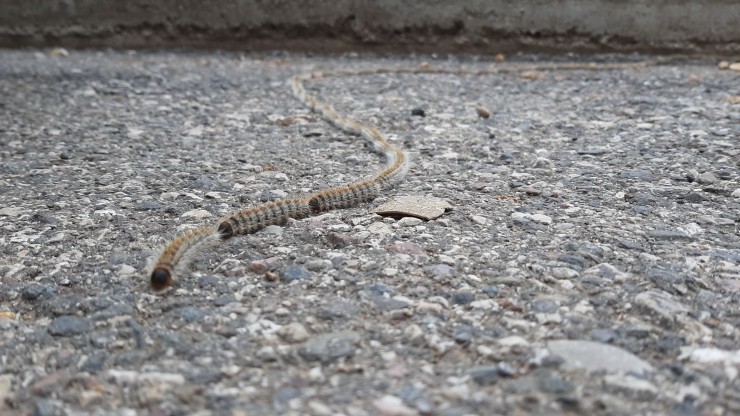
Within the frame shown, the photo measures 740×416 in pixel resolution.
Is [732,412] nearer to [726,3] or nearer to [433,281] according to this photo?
[433,281]

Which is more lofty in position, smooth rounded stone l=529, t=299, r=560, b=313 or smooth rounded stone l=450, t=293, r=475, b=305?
smooth rounded stone l=529, t=299, r=560, b=313

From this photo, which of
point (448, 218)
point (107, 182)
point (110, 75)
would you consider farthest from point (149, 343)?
point (110, 75)

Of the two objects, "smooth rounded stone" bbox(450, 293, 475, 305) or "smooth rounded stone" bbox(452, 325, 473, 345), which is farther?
"smooth rounded stone" bbox(450, 293, 475, 305)

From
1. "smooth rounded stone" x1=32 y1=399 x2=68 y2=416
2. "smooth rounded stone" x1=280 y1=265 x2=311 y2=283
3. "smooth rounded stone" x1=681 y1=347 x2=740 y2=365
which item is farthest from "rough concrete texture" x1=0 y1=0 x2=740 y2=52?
"smooth rounded stone" x1=32 y1=399 x2=68 y2=416

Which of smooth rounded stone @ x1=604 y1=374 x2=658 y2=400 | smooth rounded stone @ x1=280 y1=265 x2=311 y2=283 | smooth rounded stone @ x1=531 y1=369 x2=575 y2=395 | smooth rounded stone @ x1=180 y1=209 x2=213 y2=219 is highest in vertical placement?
smooth rounded stone @ x1=604 y1=374 x2=658 y2=400

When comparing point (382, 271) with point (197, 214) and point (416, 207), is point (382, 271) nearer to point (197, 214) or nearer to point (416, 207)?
point (416, 207)

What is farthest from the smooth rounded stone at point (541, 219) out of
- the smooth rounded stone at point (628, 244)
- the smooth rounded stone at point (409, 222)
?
the smooth rounded stone at point (409, 222)

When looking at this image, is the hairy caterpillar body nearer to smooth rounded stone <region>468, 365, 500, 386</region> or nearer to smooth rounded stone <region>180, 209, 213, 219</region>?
smooth rounded stone <region>180, 209, 213, 219</region>

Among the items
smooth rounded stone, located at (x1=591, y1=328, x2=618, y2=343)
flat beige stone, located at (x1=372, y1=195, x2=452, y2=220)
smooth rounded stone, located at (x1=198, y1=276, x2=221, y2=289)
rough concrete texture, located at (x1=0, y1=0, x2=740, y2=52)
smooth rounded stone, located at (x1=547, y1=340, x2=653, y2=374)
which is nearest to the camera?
smooth rounded stone, located at (x1=547, y1=340, x2=653, y2=374)
